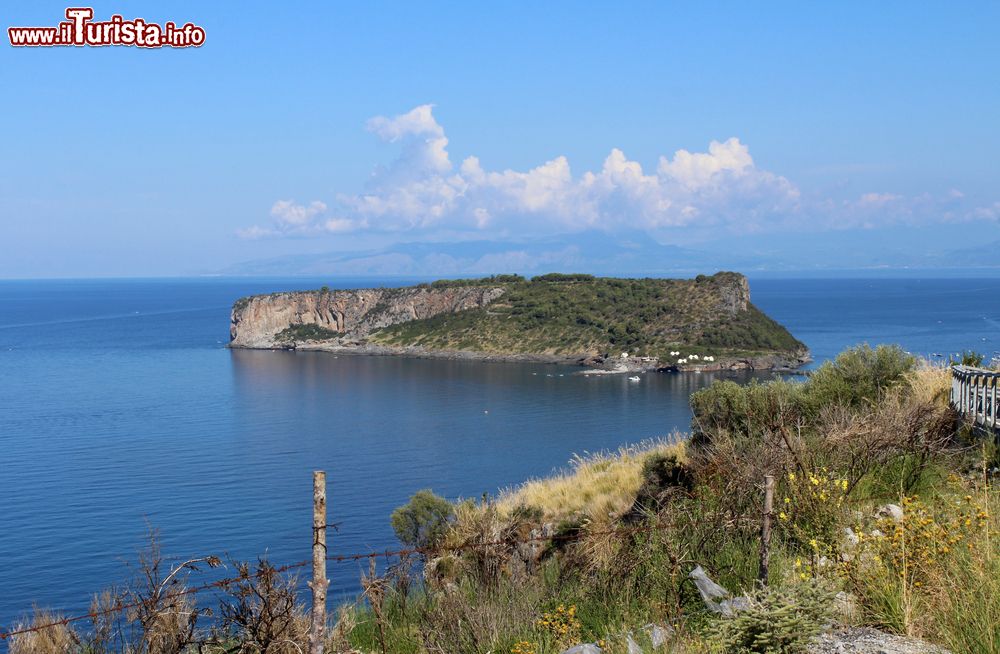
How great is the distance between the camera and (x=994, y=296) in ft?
621

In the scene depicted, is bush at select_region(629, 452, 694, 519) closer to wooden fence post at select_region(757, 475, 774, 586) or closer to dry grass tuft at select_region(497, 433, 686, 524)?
dry grass tuft at select_region(497, 433, 686, 524)

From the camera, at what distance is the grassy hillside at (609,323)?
303 ft

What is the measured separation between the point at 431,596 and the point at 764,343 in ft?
281

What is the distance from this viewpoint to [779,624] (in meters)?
5.02

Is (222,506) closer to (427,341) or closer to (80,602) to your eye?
(80,602)

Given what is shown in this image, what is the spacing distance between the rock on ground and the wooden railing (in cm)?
569

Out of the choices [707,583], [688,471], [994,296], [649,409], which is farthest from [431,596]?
[994,296]

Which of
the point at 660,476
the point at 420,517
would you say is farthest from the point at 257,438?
the point at 660,476

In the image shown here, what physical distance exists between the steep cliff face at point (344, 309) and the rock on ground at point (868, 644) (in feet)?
363

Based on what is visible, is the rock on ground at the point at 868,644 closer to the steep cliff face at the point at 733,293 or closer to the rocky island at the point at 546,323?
the rocky island at the point at 546,323

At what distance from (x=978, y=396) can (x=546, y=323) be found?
9341 centimetres

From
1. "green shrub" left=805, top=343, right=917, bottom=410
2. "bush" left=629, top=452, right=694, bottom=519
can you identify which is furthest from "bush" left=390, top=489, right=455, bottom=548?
"green shrub" left=805, top=343, right=917, bottom=410

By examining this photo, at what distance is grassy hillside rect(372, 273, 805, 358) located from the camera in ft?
303

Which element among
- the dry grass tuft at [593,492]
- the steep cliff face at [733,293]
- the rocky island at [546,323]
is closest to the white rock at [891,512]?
the dry grass tuft at [593,492]
